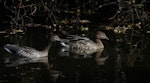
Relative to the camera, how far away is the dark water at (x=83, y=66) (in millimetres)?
12852

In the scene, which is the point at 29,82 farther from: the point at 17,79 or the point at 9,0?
the point at 9,0

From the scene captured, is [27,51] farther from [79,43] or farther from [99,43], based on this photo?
[99,43]

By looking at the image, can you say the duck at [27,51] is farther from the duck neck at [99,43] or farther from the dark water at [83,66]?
the duck neck at [99,43]

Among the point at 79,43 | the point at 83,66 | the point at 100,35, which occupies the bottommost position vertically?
the point at 83,66

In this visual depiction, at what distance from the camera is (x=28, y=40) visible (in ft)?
56.1

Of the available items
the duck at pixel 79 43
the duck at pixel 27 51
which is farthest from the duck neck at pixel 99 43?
the duck at pixel 27 51

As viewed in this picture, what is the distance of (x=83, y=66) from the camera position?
13914 mm

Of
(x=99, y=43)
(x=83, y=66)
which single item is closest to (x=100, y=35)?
(x=99, y=43)

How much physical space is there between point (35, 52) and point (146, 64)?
2.99 meters

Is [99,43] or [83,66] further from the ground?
[99,43]

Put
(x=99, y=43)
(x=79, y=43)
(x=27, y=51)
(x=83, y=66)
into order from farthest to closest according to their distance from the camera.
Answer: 1. (x=79, y=43)
2. (x=99, y=43)
3. (x=27, y=51)
4. (x=83, y=66)

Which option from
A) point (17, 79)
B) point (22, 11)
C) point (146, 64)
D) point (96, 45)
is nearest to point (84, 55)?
point (96, 45)

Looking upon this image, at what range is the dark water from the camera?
12852 millimetres

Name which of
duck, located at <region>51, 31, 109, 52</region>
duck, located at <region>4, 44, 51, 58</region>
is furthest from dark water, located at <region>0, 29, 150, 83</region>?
duck, located at <region>51, 31, 109, 52</region>
